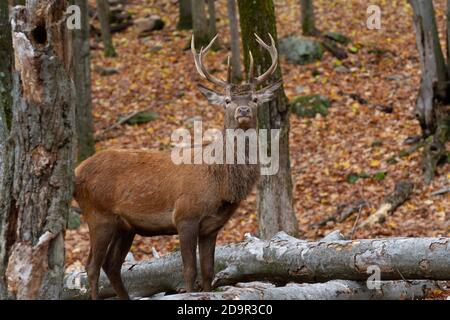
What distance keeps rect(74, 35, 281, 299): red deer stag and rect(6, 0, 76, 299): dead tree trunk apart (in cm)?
191

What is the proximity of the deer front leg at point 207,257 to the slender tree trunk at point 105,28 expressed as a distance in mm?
14571

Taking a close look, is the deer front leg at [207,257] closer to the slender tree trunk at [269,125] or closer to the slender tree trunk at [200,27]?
the slender tree trunk at [269,125]

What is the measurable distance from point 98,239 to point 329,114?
31.6 ft

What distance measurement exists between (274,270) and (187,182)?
1.21 meters

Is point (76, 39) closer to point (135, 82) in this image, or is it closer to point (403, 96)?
point (135, 82)

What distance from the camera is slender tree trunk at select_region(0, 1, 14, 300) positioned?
5.48 meters

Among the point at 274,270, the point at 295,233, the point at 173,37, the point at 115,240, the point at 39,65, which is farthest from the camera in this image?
the point at 173,37

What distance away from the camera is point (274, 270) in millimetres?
7348

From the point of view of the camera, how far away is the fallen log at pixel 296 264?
6570mm

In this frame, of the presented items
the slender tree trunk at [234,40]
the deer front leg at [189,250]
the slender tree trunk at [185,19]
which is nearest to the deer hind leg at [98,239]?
the deer front leg at [189,250]

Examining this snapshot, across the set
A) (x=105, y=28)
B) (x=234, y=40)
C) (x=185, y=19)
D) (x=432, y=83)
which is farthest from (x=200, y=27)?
(x=432, y=83)

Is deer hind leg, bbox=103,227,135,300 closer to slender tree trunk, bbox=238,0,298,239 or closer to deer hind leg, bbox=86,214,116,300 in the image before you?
deer hind leg, bbox=86,214,116,300

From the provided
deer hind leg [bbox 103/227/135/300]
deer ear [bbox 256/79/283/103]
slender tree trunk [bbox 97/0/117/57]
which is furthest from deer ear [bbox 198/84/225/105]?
slender tree trunk [bbox 97/0/117/57]

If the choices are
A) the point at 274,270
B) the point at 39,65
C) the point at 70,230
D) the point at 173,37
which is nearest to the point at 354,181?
the point at 70,230
